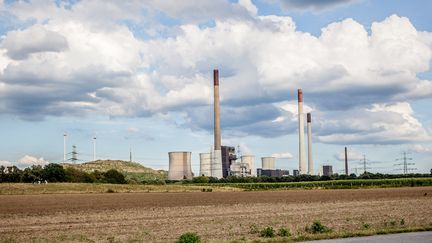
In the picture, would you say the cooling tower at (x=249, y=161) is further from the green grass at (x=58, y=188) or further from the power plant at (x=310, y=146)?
the green grass at (x=58, y=188)

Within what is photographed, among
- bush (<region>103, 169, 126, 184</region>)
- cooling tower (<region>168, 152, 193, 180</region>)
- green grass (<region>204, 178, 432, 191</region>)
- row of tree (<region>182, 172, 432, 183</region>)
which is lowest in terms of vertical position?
green grass (<region>204, 178, 432, 191</region>)

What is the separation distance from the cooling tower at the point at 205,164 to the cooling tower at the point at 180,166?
323 inches

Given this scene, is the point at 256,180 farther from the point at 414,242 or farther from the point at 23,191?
the point at 414,242

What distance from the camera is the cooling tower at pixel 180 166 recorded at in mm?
149500

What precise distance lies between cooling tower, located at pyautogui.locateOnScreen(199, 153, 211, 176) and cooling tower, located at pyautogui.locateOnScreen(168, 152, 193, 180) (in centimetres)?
821

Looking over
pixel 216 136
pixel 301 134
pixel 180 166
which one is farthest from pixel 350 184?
pixel 180 166

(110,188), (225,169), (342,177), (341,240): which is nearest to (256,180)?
(225,169)

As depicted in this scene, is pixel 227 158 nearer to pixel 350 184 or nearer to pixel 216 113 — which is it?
pixel 216 113

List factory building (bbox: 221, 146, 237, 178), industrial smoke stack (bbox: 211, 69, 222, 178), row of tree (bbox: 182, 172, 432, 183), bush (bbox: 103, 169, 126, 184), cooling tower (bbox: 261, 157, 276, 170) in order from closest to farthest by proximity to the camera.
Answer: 1. industrial smoke stack (bbox: 211, 69, 222, 178)
2. bush (bbox: 103, 169, 126, 184)
3. row of tree (bbox: 182, 172, 432, 183)
4. factory building (bbox: 221, 146, 237, 178)
5. cooling tower (bbox: 261, 157, 276, 170)

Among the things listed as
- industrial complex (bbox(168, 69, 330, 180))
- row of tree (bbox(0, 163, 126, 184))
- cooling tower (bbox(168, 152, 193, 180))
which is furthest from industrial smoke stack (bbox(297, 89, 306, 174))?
row of tree (bbox(0, 163, 126, 184))

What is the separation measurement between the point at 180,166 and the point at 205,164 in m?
12.6

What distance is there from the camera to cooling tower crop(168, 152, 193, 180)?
149500 mm

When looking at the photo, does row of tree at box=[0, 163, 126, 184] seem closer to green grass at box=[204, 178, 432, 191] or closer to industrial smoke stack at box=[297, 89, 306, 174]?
A: green grass at box=[204, 178, 432, 191]

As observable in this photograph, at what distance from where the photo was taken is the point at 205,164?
161 metres
